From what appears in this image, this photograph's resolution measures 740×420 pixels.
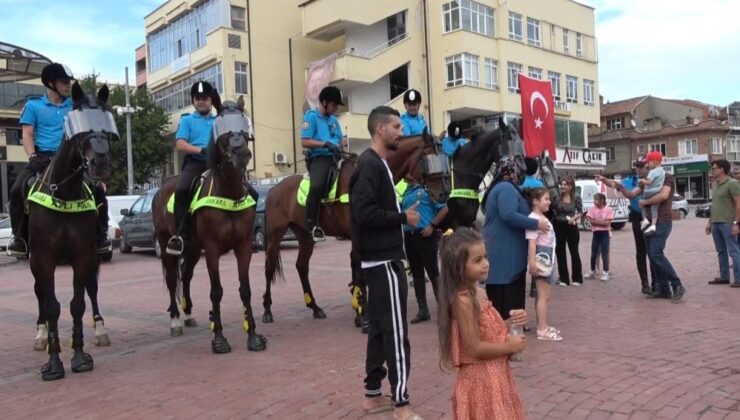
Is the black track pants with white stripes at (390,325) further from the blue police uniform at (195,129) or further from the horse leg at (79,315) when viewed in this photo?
the blue police uniform at (195,129)

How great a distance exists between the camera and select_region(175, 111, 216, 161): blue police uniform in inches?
311

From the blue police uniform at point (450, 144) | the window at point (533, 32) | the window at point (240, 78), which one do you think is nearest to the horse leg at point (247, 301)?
the blue police uniform at point (450, 144)

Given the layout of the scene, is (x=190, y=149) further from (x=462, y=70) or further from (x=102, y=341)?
(x=462, y=70)

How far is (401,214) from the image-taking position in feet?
14.9

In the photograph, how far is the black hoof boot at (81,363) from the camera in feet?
20.6

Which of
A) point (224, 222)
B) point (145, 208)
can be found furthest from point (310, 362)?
point (145, 208)

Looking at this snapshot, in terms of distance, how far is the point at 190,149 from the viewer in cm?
765

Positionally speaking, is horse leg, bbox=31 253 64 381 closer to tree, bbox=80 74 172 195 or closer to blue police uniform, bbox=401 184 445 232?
blue police uniform, bbox=401 184 445 232

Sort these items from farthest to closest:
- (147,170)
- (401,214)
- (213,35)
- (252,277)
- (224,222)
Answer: (147,170)
(213,35)
(252,277)
(224,222)
(401,214)

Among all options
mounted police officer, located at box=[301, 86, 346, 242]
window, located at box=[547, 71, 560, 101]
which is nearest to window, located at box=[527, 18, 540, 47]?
→ window, located at box=[547, 71, 560, 101]

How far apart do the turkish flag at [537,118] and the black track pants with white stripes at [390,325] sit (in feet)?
25.6

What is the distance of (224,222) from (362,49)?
32.6 meters

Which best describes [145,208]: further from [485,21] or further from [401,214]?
[485,21]

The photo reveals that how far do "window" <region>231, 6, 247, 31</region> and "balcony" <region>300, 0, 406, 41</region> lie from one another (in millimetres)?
3630
